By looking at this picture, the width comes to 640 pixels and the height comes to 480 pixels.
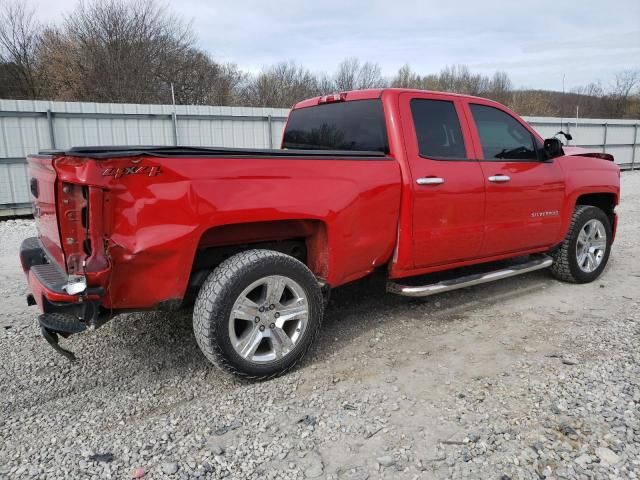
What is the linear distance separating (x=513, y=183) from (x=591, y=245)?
174 centimetres

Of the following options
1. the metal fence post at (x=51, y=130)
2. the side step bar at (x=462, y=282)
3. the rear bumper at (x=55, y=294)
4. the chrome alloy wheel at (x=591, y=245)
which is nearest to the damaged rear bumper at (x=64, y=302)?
the rear bumper at (x=55, y=294)

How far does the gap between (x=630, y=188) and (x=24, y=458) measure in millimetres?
17924

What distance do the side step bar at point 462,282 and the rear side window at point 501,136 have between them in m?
1.03

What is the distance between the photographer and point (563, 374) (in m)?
3.39

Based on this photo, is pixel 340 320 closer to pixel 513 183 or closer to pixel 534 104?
pixel 513 183

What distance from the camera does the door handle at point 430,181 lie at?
3.91 meters

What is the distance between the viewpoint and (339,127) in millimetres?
4406

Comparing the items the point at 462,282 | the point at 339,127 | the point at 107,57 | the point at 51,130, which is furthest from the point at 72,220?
the point at 107,57

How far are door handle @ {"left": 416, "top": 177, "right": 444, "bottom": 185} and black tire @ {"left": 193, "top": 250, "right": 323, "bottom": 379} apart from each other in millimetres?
1177

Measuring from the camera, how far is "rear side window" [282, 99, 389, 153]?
4.06 m

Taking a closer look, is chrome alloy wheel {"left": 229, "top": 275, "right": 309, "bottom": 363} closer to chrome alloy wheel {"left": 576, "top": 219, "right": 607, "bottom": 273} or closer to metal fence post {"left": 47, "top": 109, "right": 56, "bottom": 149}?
chrome alloy wheel {"left": 576, "top": 219, "right": 607, "bottom": 273}

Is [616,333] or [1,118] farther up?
[1,118]

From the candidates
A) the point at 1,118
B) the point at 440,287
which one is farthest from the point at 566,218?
the point at 1,118

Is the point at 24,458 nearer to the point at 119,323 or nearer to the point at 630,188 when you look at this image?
the point at 119,323
